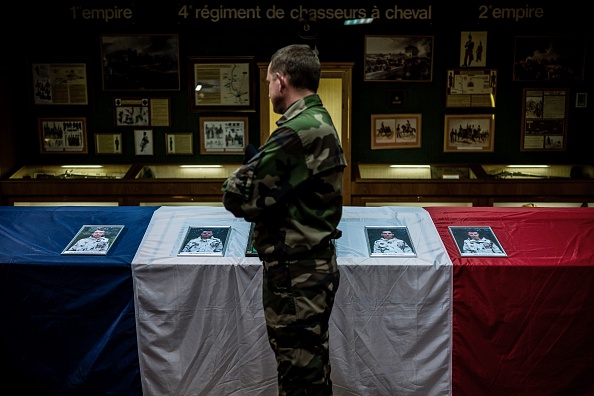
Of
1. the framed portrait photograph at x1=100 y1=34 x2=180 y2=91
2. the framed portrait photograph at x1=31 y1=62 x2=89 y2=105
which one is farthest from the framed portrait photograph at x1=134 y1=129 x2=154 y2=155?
the framed portrait photograph at x1=31 y1=62 x2=89 y2=105

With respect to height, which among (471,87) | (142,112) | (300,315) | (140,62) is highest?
(140,62)

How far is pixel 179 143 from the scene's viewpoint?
27.5ft

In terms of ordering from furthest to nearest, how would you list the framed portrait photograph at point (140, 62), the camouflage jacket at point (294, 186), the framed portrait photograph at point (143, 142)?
the framed portrait photograph at point (143, 142), the framed portrait photograph at point (140, 62), the camouflage jacket at point (294, 186)

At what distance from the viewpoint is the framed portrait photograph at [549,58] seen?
8.09m

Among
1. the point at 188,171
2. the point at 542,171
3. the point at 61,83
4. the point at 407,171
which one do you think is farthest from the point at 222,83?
the point at 542,171

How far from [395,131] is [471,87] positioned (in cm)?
105

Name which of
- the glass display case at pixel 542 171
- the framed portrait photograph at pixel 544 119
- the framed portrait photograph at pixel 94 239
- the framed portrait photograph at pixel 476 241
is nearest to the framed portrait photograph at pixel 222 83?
the glass display case at pixel 542 171

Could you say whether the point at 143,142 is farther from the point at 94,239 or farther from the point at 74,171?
the point at 94,239

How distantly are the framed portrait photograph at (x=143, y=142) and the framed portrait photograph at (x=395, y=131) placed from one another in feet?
9.07

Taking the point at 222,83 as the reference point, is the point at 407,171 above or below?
below

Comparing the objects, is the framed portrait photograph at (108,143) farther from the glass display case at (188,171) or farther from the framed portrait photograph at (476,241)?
the framed portrait photograph at (476,241)

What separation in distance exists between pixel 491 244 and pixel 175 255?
181 centimetres

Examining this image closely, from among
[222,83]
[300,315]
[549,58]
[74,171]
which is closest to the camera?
[300,315]

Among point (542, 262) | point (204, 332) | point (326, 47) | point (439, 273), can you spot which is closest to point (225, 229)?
point (204, 332)
